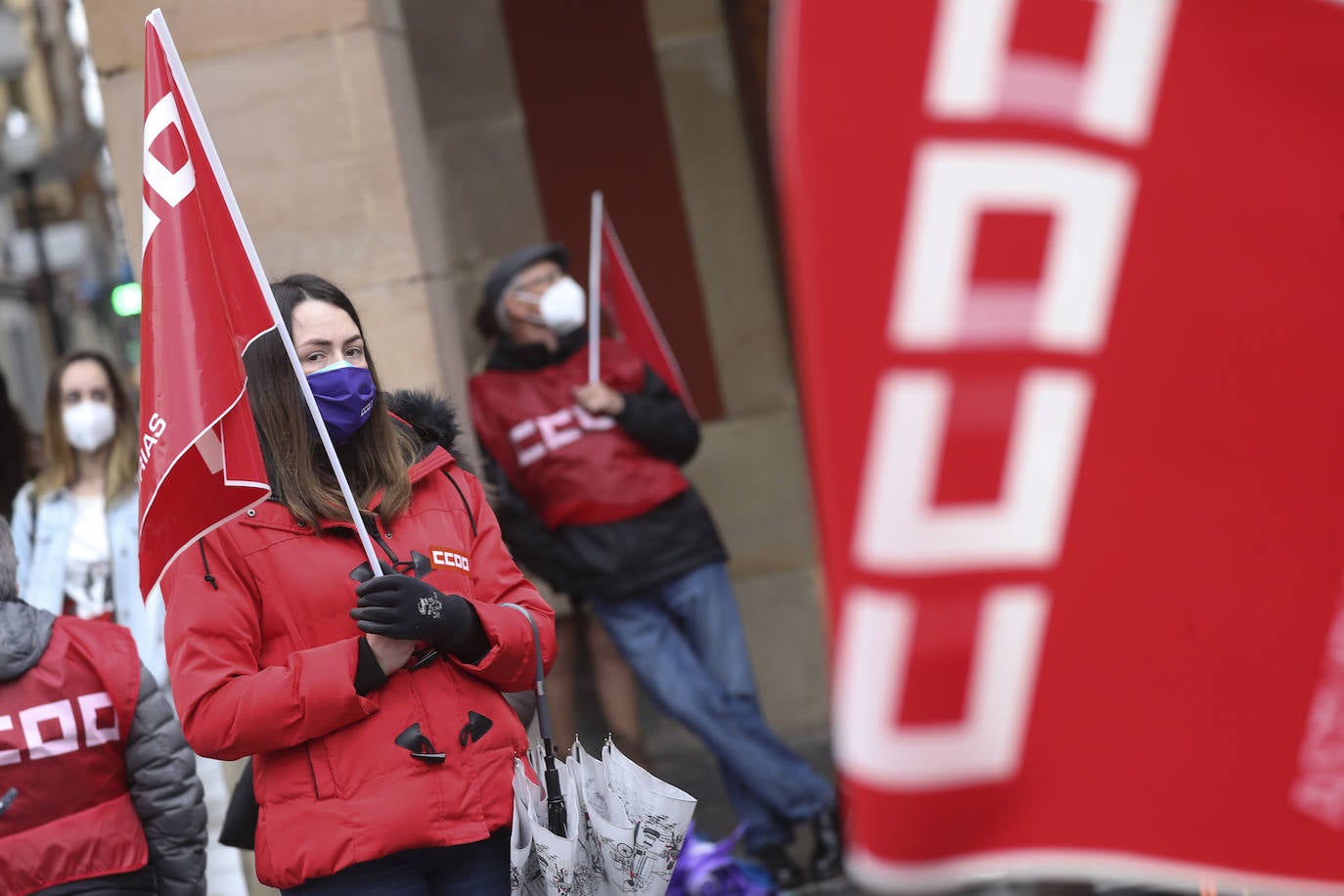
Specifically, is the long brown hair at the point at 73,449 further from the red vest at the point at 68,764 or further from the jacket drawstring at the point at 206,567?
the jacket drawstring at the point at 206,567

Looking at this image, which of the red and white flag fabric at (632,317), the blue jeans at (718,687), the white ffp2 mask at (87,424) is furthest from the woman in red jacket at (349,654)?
the red and white flag fabric at (632,317)

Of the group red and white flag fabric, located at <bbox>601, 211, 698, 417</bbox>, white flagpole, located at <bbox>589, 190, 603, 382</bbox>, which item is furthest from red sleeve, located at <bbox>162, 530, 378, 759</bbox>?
red and white flag fabric, located at <bbox>601, 211, 698, 417</bbox>

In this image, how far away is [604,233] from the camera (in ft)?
21.4

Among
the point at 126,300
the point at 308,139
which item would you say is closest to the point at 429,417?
the point at 308,139

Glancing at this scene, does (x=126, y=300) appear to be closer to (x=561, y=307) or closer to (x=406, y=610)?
(x=561, y=307)

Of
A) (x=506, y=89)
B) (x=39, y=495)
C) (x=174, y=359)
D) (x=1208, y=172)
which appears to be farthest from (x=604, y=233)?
(x=1208, y=172)

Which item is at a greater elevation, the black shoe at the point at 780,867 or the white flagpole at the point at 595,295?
the white flagpole at the point at 595,295

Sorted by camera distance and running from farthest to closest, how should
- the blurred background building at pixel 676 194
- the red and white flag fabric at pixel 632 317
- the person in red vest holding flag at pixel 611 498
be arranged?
the blurred background building at pixel 676 194 < the red and white flag fabric at pixel 632 317 < the person in red vest holding flag at pixel 611 498

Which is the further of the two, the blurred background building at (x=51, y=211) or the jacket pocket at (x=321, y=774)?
the blurred background building at (x=51, y=211)

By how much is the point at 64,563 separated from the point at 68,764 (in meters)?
1.75

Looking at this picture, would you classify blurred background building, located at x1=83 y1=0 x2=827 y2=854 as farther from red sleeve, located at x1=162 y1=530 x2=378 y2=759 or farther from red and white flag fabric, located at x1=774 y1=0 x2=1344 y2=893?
red and white flag fabric, located at x1=774 y1=0 x2=1344 y2=893

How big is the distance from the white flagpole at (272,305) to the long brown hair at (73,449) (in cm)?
260

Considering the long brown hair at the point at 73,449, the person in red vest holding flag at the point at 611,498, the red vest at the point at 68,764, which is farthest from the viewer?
the person in red vest holding flag at the point at 611,498

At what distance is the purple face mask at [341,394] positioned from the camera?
3361 mm
